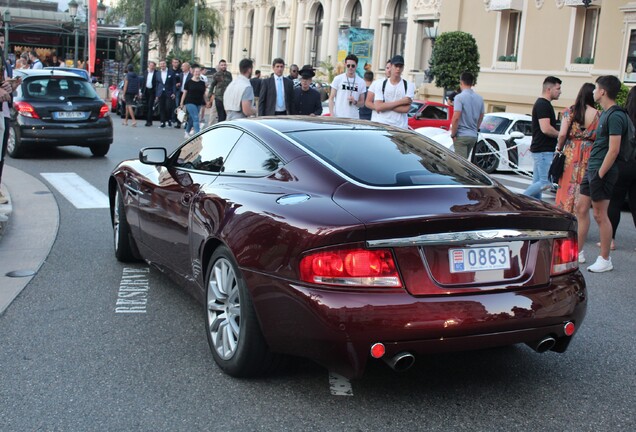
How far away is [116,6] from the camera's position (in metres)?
54.4

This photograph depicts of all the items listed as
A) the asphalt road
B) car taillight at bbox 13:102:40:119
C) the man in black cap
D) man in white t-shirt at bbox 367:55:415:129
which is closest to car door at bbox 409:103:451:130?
the man in black cap

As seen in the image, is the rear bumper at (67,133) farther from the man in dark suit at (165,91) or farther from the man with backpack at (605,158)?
the man with backpack at (605,158)

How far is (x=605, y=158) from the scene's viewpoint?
7113 mm

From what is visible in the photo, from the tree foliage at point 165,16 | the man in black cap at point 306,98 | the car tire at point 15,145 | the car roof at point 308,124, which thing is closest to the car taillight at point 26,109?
the car tire at point 15,145

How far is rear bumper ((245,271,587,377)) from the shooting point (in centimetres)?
354

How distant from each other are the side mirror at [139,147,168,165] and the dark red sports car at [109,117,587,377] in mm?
1016

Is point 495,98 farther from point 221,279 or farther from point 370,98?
point 221,279

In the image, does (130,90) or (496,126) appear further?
(130,90)

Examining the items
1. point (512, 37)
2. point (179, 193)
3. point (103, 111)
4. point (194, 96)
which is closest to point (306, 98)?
point (103, 111)

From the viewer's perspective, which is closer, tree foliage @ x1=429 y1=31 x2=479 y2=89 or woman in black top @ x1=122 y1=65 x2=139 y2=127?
woman in black top @ x1=122 y1=65 x2=139 y2=127

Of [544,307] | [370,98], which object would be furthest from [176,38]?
[544,307]

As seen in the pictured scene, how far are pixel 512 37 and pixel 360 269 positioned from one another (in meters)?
30.5

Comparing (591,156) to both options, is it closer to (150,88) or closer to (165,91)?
(165,91)

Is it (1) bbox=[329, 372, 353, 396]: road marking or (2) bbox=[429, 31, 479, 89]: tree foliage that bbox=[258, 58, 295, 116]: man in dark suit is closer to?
(1) bbox=[329, 372, 353, 396]: road marking
